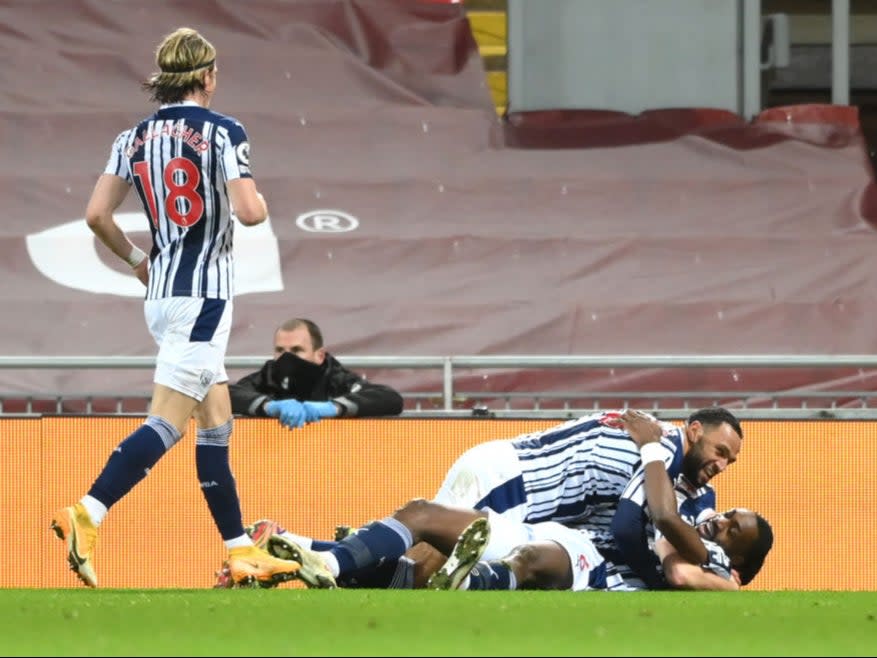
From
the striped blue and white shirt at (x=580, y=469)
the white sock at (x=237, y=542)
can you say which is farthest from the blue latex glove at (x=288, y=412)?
the white sock at (x=237, y=542)

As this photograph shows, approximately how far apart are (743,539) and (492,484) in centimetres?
97

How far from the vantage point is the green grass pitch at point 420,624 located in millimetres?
5148

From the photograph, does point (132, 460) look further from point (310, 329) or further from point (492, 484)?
point (310, 329)

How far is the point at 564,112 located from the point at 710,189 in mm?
1433

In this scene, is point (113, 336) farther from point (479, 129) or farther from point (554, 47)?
point (554, 47)

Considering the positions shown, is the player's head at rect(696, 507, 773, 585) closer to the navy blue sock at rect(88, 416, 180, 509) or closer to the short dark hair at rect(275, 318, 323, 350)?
the short dark hair at rect(275, 318, 323, 350)

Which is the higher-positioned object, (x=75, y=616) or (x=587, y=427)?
(x=587, y=427)

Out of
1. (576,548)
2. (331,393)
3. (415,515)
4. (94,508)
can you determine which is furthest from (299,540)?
(331,393)

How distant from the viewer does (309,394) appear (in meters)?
9.48

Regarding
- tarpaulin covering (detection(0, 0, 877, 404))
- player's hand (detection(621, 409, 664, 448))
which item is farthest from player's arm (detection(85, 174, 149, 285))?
tarpaulin covering (detection(0, 0, 877, 404))

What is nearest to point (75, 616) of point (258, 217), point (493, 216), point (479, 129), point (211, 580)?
point (258, 217)

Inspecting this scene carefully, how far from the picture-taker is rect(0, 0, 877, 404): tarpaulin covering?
12.3 meters

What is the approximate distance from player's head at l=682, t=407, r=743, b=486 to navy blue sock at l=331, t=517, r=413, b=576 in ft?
3.91

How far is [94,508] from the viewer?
7023mm
